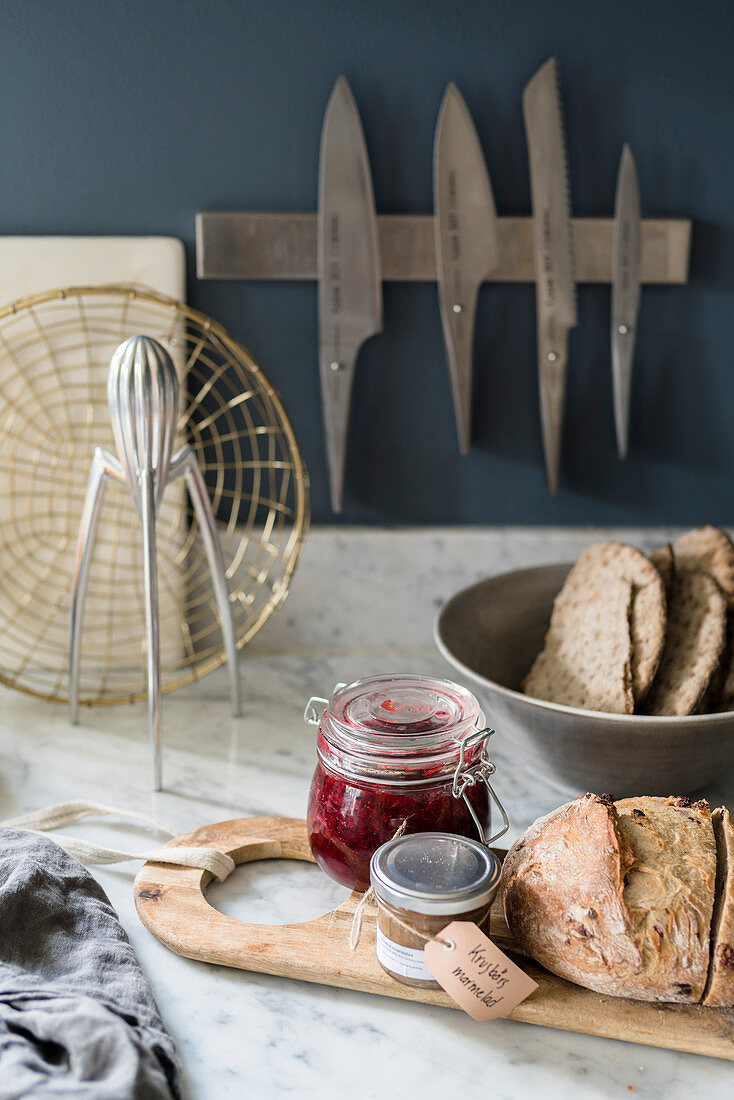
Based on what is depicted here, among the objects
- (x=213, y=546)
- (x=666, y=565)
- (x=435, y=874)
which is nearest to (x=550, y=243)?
(x=666, y=565)

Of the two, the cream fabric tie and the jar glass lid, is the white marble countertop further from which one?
the jar glass lid

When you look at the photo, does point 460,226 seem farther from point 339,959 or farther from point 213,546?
point 339,959

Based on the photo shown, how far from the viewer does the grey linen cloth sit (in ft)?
1.59

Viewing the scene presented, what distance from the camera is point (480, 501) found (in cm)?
114

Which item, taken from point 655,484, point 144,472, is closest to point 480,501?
point 655,484

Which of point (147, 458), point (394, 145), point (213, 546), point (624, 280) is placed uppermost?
point (394, 145)

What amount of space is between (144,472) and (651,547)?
2.15 ft

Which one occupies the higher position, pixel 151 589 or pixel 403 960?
pixel 151 589

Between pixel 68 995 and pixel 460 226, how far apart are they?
838 mm

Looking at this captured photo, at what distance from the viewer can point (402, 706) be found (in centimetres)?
67

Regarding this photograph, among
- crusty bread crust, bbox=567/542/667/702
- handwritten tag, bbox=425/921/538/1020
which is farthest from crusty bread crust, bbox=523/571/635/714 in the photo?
handwritten tag, bbox=425/921/538/1020

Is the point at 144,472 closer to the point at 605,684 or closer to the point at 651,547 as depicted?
the point at 605,684

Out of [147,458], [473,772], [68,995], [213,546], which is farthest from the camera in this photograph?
[213,546]

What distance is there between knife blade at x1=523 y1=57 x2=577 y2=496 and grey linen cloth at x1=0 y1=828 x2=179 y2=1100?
71 cm
